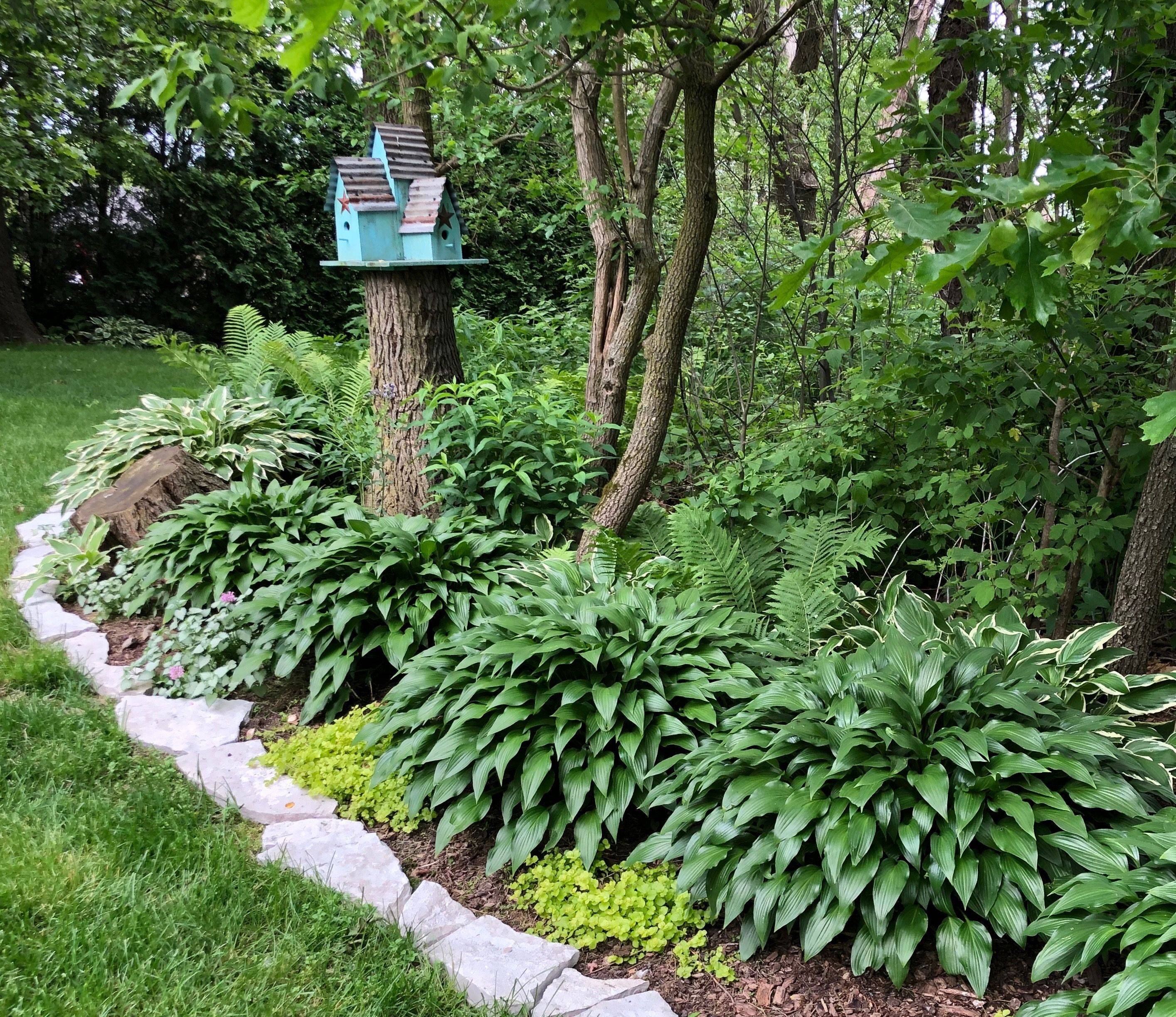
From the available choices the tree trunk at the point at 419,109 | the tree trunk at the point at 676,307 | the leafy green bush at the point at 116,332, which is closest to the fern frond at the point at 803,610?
the tree trunk at the point at 676,307

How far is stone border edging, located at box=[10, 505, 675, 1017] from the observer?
6.35 feet

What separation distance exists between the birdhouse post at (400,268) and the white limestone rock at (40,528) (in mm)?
1834

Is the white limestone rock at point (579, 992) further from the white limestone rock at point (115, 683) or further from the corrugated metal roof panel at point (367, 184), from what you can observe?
the corrugated metal roof panel at point (367, 184)

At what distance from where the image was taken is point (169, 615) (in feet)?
12.0

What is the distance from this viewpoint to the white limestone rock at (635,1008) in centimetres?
188

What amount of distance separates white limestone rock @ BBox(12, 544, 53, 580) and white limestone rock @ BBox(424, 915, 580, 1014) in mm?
3341

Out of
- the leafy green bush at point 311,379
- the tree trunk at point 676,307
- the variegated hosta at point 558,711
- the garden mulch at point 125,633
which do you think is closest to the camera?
the variegated hosta at point 558,711

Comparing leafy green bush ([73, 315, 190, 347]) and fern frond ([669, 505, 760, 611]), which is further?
leafy green bush ([73, 315, 190, 347])

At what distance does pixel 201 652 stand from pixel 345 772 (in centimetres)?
106

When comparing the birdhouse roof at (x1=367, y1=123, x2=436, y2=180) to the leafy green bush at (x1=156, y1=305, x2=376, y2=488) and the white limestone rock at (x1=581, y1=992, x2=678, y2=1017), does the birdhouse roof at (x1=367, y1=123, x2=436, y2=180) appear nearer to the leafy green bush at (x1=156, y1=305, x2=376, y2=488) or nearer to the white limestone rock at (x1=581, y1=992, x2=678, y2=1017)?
the leafy green bush at (x1=156, y1=305, x2=376, y2=488)

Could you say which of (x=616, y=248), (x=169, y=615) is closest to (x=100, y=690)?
(x=169, y=615)

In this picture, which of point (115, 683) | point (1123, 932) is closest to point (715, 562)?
point (1123, 932)

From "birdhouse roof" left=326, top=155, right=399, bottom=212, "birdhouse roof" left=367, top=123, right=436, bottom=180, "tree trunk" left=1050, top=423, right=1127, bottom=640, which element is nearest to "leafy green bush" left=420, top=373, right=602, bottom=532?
"birdhouse roof" left=326, top=155, right=399, bottom=212

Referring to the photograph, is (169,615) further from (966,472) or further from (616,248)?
(966,472)
